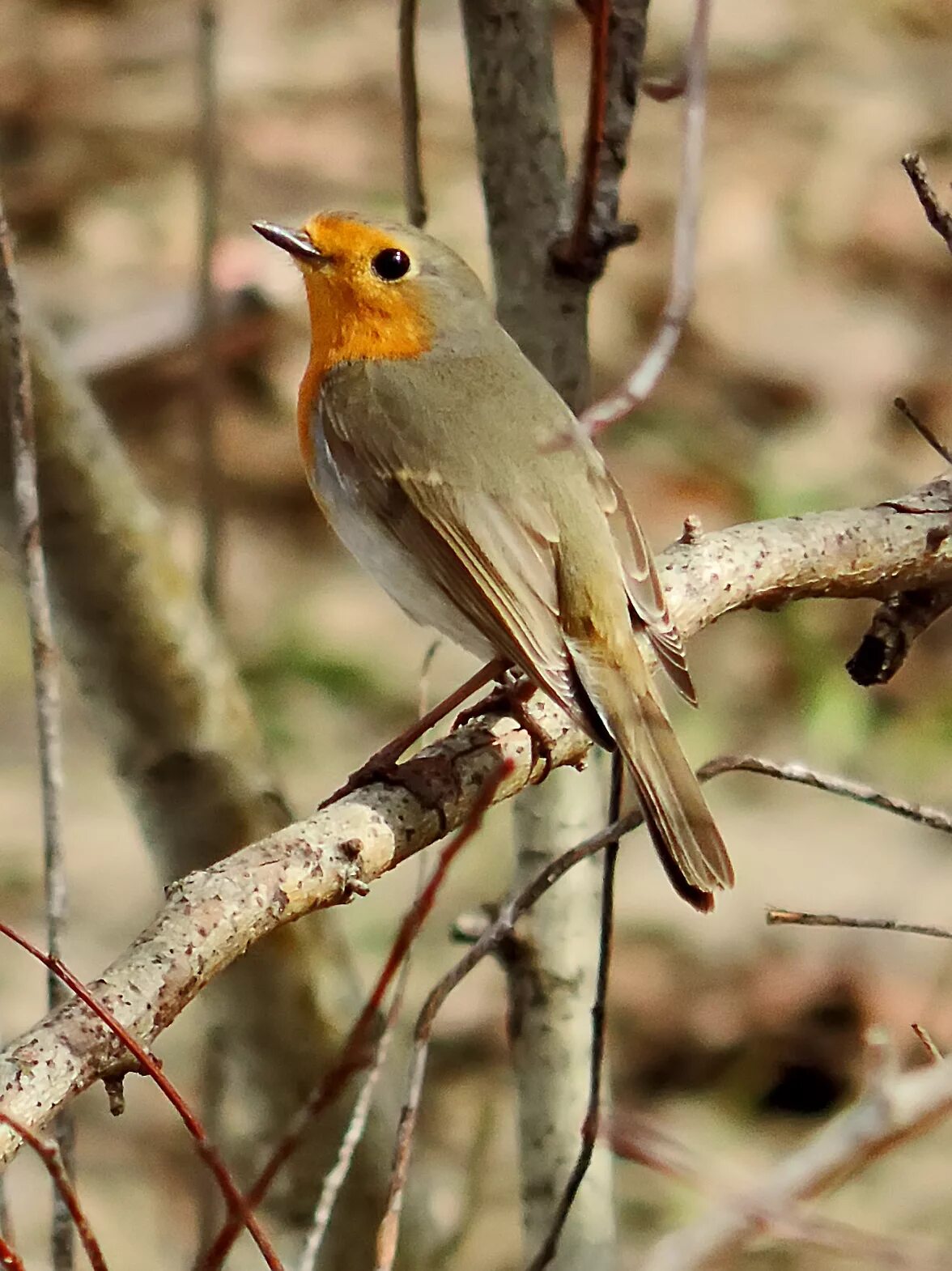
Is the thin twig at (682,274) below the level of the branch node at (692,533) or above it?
above

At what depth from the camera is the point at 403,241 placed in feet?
9.73

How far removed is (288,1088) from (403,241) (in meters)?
1.40

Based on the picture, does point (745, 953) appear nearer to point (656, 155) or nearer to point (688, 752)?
point (688, 752)

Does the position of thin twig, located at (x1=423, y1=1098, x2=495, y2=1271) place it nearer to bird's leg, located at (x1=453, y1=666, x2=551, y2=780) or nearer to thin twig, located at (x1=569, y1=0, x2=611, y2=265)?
bird's leg, located at (x1=453, y1=666, x2=551, y2=780)

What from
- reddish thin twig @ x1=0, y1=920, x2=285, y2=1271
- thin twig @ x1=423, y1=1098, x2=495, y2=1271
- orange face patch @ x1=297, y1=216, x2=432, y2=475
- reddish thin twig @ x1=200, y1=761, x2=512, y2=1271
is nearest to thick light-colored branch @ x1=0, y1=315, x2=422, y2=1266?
thin twig @ x1=423, y1=1098, x2=495, y2=1271

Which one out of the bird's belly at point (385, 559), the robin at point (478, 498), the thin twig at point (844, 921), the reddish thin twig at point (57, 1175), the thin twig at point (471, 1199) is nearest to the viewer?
the reddish thin twig at point (57, 1175)

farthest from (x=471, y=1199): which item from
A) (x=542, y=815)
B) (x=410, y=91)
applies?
(x=410, y=91)

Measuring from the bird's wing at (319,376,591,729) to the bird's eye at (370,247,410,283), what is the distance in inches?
11.2

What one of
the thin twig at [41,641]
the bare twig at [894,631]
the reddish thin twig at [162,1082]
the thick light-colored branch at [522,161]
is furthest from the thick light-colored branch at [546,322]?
the reddish thin twig at [162,1082]

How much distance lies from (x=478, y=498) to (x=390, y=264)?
56 cm

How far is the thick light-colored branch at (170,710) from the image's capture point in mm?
2381

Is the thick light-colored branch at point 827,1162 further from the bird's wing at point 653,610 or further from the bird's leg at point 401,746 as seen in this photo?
the bird's wing at point 653,610

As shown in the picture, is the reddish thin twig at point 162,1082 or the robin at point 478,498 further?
the robin at point 478,498

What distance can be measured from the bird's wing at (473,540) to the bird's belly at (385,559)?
14mm
